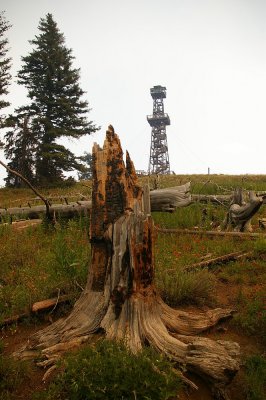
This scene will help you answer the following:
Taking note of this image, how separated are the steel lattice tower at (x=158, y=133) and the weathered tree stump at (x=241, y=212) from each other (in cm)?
4629

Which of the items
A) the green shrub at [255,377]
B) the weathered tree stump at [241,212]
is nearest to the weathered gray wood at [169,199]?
the weathered tree stump at [241,212]

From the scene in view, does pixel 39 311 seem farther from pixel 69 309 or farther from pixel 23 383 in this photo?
pixel 23 383

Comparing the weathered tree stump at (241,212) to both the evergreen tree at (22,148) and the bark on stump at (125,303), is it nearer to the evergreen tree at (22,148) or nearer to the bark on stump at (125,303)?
the bark on stump at (125,303)

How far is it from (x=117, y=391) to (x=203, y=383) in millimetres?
997

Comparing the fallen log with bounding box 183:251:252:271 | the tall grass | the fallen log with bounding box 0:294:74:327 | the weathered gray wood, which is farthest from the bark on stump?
the weathered gray wood

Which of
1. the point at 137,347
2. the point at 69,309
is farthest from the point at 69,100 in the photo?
the point at 137,347

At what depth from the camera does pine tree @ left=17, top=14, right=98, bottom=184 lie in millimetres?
22344

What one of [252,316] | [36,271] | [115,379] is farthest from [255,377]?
[36,271]

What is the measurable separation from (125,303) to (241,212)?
609 centimetres

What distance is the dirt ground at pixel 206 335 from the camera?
10.3ft

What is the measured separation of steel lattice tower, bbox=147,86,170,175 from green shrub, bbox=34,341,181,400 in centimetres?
5348

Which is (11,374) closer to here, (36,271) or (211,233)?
(36,271)

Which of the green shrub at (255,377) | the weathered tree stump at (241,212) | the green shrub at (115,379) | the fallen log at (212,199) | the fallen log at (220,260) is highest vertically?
the fallen log at (212,199)

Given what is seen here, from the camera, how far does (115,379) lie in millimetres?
2834
